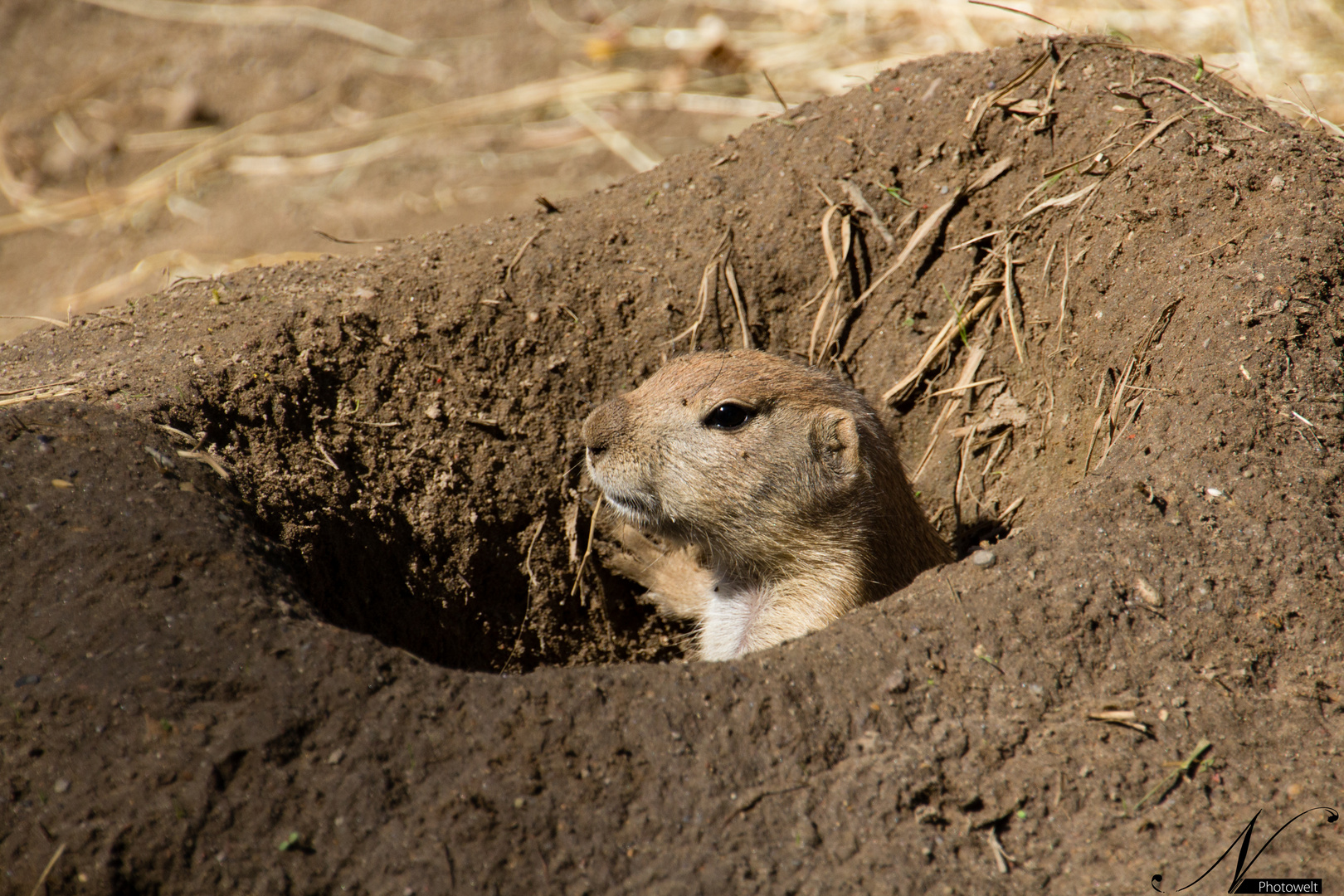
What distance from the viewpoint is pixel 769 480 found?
4.09 metres

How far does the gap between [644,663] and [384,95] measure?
8628mm

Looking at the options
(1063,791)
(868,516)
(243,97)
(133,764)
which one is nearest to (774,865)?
(1063,791)

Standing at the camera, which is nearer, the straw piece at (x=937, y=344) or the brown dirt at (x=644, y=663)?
the brown dirt at (x=644, y=663)

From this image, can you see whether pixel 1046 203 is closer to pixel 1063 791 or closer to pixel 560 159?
pixel 1063 791

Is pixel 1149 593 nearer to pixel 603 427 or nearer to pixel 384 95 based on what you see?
pixel 603 427

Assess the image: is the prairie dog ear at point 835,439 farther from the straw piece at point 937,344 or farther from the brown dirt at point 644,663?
the straw piece at point 937,344

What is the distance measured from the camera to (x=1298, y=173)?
3.89 m

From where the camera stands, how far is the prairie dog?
159 inches

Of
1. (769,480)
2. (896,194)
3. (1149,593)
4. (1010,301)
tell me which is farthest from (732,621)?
(896,194)

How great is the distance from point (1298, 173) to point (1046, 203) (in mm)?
1097

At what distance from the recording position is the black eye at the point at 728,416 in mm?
4039

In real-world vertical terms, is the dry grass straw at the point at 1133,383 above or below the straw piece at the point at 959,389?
above

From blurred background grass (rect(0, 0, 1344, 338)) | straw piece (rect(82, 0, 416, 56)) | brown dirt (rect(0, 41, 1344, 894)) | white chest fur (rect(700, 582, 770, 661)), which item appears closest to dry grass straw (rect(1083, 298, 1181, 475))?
brown dirt (rect(0, 41, 1344, 894))

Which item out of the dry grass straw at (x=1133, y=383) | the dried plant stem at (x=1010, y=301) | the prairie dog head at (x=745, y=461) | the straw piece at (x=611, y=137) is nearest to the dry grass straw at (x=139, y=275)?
the straw piece at (x=611, y=137)
